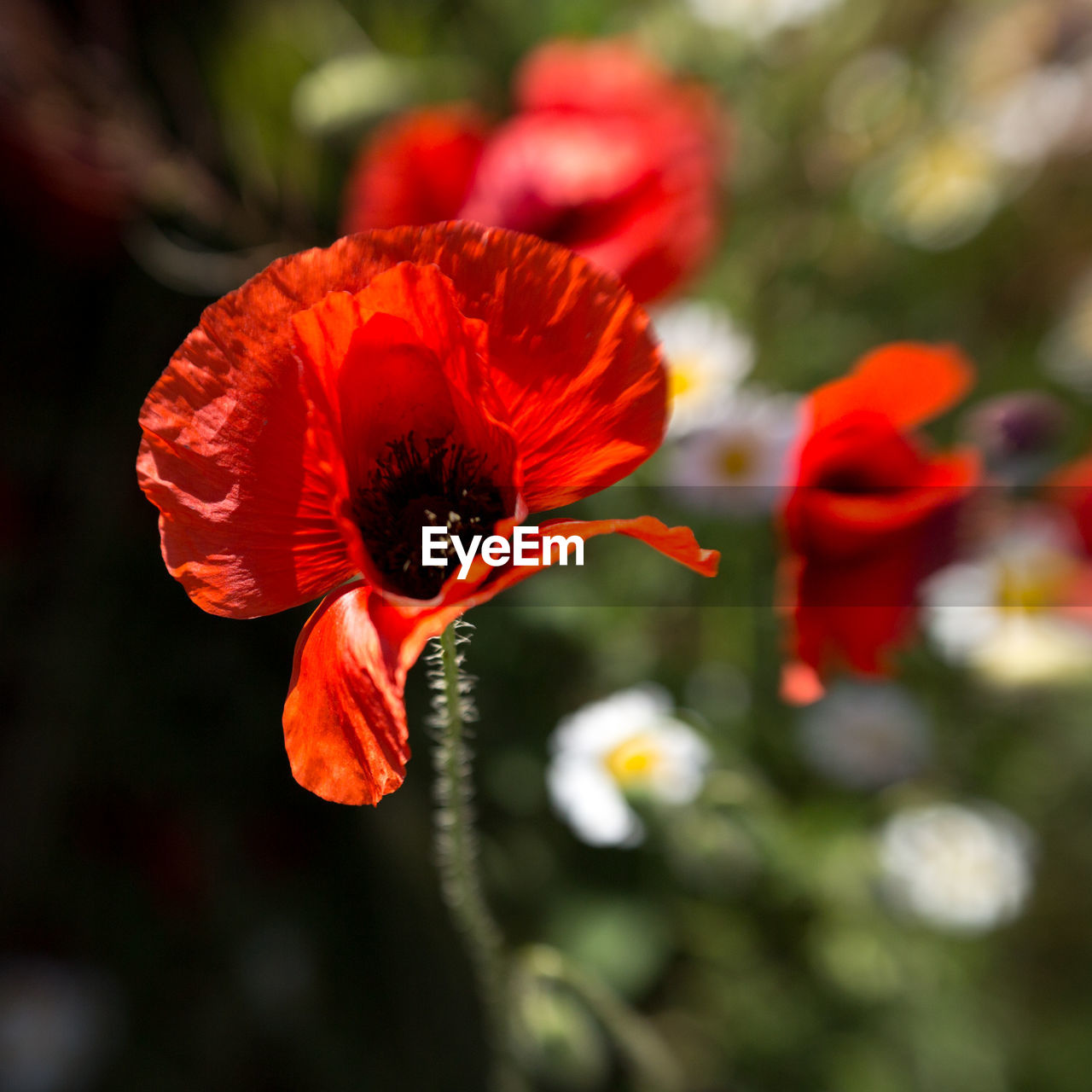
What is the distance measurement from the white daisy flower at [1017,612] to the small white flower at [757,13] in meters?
0.38

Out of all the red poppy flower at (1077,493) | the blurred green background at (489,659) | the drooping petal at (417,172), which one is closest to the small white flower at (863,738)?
the blurred green background at (489,659)

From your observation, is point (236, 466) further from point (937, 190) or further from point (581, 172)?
point (937, 190)

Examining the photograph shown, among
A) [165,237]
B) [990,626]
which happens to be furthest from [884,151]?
[165,237]

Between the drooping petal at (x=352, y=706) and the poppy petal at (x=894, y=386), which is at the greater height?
the poppy petal at (x=894, y=386)

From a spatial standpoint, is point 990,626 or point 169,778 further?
point 169,778

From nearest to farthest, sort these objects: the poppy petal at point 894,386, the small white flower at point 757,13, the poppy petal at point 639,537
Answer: the poppy petal at point 639,537, the poppy petal at point 894,386, the small white flower at point 757,13

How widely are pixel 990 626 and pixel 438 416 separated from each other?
39cm

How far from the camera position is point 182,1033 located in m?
0.73

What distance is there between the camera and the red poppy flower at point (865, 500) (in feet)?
1.15

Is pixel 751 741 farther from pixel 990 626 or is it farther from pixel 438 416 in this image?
pixel 438 416

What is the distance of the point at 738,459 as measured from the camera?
18.4 inches

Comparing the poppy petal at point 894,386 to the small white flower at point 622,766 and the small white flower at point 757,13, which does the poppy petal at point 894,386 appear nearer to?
the small white flower at point 622,766

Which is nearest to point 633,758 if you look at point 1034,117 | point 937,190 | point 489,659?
point 489,659

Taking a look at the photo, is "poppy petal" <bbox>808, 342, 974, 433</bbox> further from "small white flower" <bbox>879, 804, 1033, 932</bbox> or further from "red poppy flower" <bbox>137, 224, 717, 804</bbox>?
"small white flower" <bbox>879, 804, 1033, 932</bbox>
